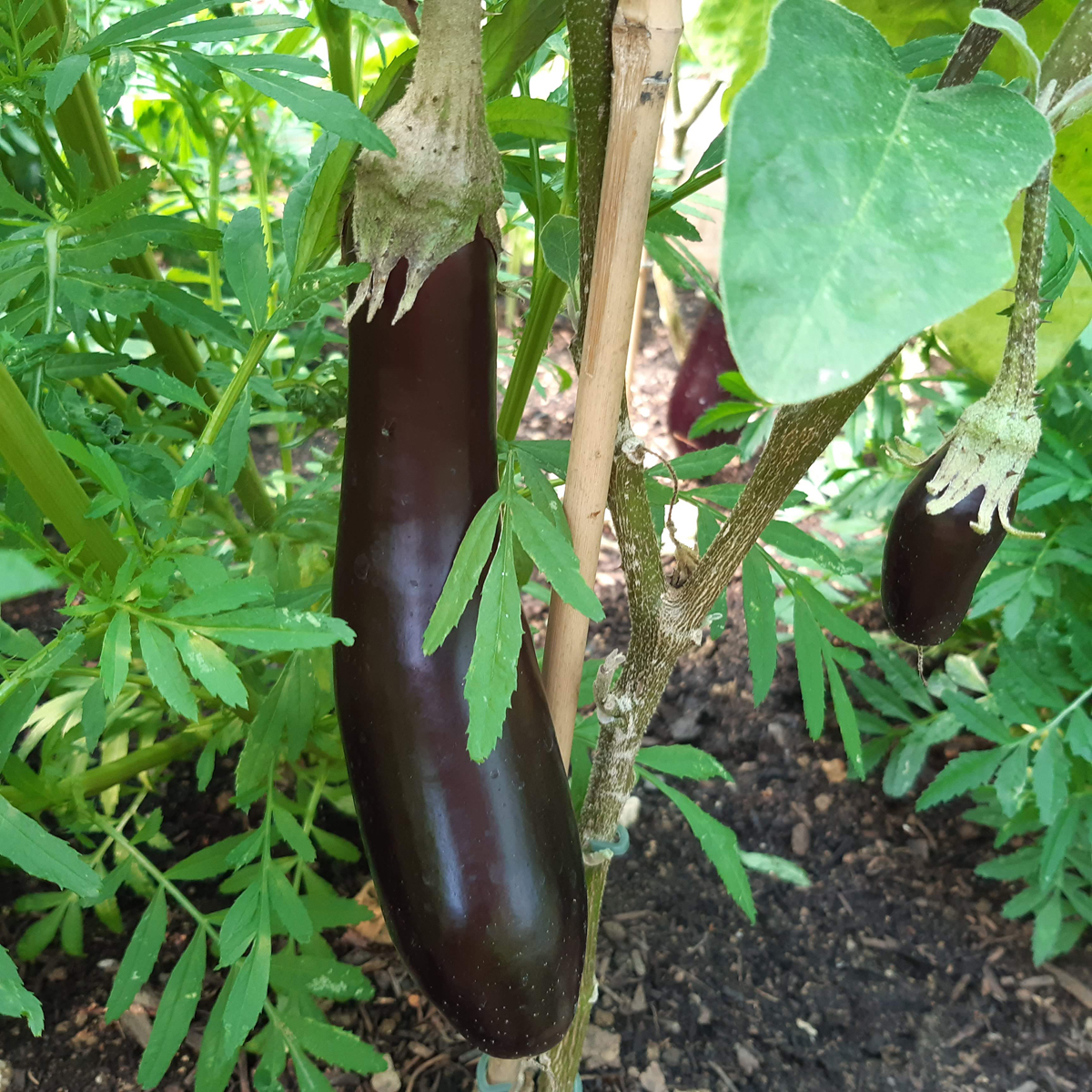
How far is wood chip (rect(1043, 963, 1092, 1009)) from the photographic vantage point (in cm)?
99

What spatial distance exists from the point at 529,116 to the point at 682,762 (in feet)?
1.43

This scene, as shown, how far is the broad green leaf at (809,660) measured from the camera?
0.65 meters

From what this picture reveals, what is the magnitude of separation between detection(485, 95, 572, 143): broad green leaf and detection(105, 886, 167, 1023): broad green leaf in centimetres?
57

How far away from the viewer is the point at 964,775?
944 mm

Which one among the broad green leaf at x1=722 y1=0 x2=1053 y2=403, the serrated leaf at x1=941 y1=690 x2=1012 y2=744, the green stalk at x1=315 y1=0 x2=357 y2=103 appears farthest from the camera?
the serrated leaf at x1=941 y1=690 x2=1012 y2=744

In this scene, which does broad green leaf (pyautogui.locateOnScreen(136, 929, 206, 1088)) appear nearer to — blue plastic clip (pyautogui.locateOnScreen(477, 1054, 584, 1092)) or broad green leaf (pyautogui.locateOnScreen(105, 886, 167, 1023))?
broad green leaf (pyautogui.locateOnScreen(105, 886, 167, 1023))

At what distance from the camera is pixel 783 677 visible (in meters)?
1.33

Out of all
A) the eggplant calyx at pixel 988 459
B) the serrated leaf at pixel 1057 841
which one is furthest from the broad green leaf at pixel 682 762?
the serrated leaf at pixel 1057 841

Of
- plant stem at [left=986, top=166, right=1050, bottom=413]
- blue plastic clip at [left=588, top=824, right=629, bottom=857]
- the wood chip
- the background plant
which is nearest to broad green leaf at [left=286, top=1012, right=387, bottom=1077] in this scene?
the background plant

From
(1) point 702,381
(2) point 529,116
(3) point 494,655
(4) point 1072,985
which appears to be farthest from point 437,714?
(1) point 702,381

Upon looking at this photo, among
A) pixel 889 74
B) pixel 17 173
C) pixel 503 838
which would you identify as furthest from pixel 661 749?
pixel 17 173

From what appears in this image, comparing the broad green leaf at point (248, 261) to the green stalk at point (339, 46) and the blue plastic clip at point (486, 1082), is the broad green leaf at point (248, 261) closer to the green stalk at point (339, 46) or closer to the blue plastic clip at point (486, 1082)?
the green stalk at point (339, 46)

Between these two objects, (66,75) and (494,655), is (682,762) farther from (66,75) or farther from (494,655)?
(66,75)

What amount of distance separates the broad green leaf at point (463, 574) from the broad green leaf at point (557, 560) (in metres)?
0.01
